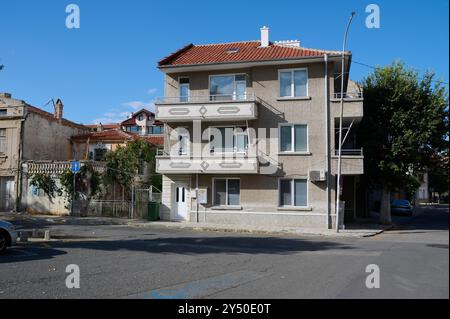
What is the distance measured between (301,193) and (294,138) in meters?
3.05

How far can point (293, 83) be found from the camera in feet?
81.6

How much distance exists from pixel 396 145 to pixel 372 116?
234 cm

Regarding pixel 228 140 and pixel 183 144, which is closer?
pixel 228 140

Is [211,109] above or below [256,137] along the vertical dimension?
above

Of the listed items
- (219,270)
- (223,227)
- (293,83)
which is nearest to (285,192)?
(223,227)

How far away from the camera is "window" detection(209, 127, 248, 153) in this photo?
25.3 metres

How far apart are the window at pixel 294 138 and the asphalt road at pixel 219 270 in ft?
31.6

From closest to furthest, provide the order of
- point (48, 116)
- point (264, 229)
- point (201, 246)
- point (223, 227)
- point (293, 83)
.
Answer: point (201, 246)
point (264, 229)
point (223, 227)
point (293, 83)
point (48, 116)

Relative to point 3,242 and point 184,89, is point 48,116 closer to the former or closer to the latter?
point 184,89

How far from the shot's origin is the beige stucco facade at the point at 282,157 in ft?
77.8

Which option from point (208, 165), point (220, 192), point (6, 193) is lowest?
point (6, 193)

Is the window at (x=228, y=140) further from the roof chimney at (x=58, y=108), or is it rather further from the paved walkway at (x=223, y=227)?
the roof chimney at (x=58, y=108)

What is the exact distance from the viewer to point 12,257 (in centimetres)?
1178
